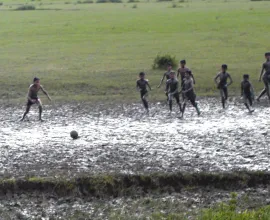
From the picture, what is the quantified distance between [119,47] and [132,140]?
21.0 metres

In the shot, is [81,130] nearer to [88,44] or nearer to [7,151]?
[7,151]

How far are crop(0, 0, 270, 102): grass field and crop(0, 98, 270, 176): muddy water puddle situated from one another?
3558mm

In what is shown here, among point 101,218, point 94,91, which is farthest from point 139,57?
point 101,218

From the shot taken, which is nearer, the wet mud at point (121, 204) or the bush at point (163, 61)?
the wet mud at point (121, 204)

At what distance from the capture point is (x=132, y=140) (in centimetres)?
1908

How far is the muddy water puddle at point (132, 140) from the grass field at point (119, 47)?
356 cm

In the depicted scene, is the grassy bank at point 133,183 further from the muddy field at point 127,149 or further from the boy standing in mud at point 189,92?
the boy standing in mud at point 189,92

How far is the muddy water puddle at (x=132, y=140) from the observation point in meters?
16.2

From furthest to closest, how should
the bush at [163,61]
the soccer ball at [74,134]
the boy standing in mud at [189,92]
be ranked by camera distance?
1. the bush at [163,61]
2. the boy standing in mud at [189,92]
3. the soccer ball at [74,134]

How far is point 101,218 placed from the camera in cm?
1322

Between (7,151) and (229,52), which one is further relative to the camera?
(229,52)

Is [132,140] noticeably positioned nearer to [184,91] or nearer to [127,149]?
[127,149]

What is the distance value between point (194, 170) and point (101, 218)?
3.28 metres

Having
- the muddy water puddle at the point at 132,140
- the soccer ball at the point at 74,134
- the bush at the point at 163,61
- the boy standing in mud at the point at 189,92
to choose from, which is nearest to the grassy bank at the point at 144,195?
the muddy water puddle at the point at 132,140
